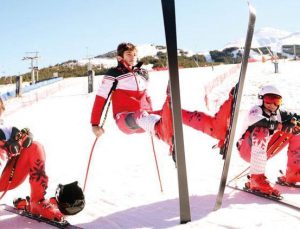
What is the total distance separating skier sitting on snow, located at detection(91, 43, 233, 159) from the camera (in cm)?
418

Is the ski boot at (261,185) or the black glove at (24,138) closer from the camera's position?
the black glove at (24,138)

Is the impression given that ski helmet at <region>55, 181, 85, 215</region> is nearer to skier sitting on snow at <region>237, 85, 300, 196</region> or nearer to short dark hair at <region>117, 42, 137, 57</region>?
skier sitting on snow at <region>237, 85, 300, 196</region>

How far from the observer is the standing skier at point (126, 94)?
4.57m

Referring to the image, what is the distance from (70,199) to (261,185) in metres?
1.90

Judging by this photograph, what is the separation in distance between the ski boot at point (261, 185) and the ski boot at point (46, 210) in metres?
1.94

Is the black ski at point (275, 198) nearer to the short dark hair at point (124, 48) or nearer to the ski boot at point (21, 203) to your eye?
the short dark hair at point (124, 48)

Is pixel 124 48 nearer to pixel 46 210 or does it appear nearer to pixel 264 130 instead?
pixel 264 130

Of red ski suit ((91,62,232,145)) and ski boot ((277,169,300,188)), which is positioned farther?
red ski suit ((91,62,232,145))

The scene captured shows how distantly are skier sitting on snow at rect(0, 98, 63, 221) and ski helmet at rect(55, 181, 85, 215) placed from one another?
0.24ft

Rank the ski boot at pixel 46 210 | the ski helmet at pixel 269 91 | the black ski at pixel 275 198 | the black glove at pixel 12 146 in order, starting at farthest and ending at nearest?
the ski helmet at pixel 269 91
the black ski at pixel 275 198
the ski boot at pixel 46 210
the black glove at pixel 12 146

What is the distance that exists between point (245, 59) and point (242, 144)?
141 centimetres

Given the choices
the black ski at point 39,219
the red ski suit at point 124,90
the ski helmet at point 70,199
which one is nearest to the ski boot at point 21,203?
the black ski at point 39,219

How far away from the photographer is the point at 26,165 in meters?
3.44

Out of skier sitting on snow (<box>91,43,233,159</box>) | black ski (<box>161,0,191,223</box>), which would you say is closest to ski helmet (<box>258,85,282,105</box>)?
skier sitting on snow (<box>91,43,233,159</box>)
